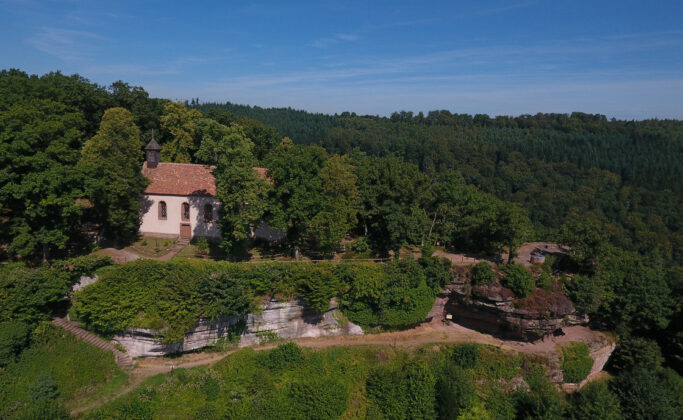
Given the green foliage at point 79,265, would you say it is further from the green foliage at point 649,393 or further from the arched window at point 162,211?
the green foliage at point 649,393

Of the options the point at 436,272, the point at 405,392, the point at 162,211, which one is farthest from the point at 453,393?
the point at 162,211

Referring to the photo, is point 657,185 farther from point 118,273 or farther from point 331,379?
point 118,273

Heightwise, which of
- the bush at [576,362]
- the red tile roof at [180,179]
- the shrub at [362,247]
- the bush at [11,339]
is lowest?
the bush at [576,362]

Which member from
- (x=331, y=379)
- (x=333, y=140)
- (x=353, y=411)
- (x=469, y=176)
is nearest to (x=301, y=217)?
(x=331, y=379)

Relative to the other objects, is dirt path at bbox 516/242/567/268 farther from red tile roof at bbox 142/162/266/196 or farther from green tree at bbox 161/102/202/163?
green tree at bbox 161/102/202/163

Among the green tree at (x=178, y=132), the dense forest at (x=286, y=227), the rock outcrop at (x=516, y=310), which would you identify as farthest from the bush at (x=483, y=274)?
the green tree at (x=178, y=132)

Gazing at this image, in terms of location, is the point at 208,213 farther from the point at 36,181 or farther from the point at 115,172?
the point at 36,181
